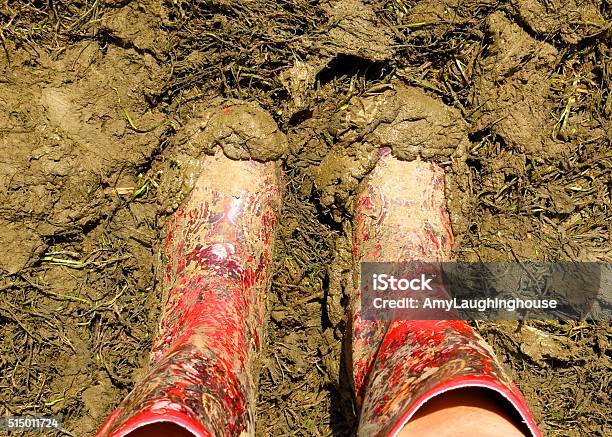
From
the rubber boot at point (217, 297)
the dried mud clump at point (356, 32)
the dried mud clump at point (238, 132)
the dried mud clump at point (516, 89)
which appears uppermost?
the dried mud clump at point (356, 32)

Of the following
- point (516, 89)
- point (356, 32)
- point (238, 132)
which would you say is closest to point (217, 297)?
point (238, 132)

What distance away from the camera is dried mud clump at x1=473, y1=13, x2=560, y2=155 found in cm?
201

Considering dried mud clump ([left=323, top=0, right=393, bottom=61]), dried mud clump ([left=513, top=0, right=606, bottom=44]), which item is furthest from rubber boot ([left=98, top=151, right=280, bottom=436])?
dried mud clump ([left=513, top=0, right=606, bottom=44])

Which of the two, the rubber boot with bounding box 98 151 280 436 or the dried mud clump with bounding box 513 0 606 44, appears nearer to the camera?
the rubber boot with bounding box 98 151 280 436

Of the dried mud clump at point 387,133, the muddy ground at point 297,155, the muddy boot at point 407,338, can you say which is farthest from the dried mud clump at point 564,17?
the muddy boot at point 407,338

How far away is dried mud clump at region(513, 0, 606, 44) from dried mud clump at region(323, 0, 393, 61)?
0.46 m

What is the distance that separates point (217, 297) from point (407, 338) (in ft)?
1.91

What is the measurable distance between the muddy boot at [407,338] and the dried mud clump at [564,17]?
57cm

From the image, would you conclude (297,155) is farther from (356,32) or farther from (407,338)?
(407,338)

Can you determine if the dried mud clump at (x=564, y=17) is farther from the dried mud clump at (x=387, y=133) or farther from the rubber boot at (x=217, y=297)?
the rubber boot at (x=217, y=297)

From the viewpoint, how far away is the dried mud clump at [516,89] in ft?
6.59

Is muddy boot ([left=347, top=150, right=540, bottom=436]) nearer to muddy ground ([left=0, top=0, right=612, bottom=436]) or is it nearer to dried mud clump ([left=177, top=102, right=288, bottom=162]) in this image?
muddy ground ([left=0, top=0, right=612, bottom=436])

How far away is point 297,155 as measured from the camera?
2082mm

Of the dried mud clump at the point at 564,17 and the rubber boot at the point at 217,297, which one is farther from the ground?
the dried mud clump at the point at 564,17
